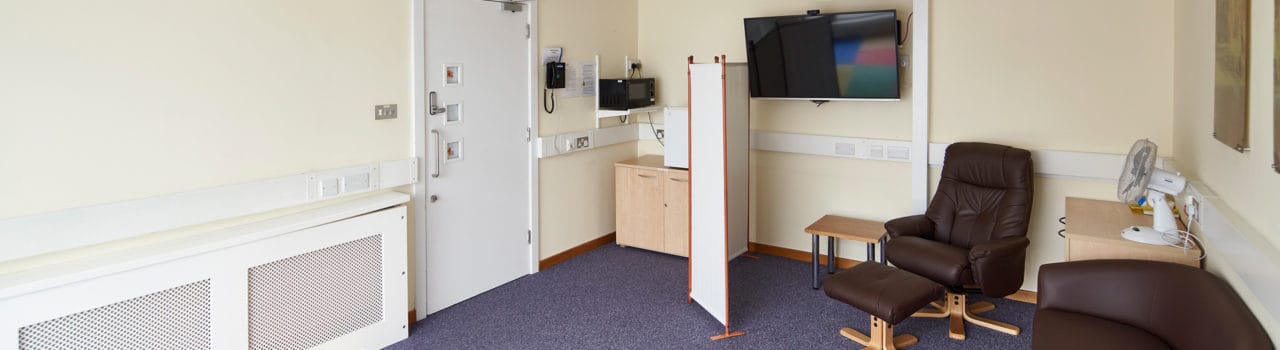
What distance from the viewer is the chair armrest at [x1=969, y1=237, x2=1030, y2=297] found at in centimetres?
383

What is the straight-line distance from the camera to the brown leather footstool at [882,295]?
3.52 meters

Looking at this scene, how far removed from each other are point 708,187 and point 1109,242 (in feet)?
5.98

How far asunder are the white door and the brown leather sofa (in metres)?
3.03

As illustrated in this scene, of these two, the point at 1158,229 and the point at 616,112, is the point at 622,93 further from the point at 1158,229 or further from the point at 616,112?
the point at 1158,229

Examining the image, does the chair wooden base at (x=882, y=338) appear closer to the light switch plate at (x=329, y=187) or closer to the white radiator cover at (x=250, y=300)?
the white radiator cover at (x=250, y=300)

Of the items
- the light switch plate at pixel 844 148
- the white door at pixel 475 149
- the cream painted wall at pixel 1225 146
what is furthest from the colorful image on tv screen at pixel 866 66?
the white door at pixel 475 149

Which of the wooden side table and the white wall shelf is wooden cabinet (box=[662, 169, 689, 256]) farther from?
the wooden side table

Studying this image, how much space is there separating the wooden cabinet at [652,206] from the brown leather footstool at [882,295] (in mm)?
1779

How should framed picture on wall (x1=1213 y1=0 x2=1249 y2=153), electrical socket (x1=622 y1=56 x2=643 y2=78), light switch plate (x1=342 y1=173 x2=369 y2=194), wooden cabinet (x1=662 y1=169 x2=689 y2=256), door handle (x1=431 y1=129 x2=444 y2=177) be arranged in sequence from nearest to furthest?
framed picture on wall (x1=1213 y1=0 x2=1249 y2=153), light switch plate (x1=342 y1=173 x2=369 y2=194), door handle (x1=431 y1=129 x2=444 y2=177), wooden cabinet (x1=662 y1=169 x2=689 y2=256), electrical socket (x1=622 y1=56 x2=643 y2=78)

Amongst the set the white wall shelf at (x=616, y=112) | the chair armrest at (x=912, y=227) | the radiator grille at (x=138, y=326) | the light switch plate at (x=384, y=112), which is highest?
the white wall shelf at (x=616, y=112)

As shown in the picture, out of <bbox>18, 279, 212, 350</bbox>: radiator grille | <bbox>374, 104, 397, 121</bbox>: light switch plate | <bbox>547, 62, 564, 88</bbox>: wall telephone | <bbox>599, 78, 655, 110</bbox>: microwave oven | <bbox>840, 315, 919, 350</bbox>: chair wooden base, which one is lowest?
<bbox>840, 315, 919, 350</bbox>: chair wooden base

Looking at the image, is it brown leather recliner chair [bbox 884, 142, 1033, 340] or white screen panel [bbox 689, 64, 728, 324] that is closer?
brown leather recliner chair [bbox 884, 142, 1033, 340]

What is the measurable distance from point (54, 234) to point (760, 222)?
13.8 feet

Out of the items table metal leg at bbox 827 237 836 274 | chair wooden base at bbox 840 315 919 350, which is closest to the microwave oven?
table metal leg at bbox 827 237 836 274
